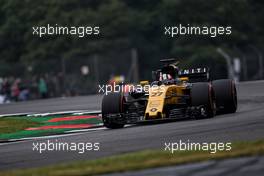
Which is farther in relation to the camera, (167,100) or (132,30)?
(132,30)

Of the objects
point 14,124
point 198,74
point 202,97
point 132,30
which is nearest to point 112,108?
point 202,97

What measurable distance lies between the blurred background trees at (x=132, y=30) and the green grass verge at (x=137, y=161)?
3556 cm

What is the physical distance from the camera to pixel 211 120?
1694 cm

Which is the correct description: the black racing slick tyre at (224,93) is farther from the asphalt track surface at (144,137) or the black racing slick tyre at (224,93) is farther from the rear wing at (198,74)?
the rear wing at (198,74)

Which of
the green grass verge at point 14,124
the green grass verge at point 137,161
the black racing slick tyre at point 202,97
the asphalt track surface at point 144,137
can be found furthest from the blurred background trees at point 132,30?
the green grass verge at point 137,161

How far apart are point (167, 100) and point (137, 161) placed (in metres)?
6.43

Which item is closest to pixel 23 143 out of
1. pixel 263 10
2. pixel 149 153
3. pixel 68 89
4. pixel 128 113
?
pixel 128 113

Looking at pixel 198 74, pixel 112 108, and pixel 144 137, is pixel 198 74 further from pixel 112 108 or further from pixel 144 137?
pixel 144 137

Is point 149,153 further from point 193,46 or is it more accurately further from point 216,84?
point 193,46

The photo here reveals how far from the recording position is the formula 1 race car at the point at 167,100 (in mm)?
17266

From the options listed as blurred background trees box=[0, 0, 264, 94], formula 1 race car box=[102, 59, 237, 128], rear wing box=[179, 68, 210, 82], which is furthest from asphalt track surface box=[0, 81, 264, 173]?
blurred background trees box=[0, 0, 264, 94]

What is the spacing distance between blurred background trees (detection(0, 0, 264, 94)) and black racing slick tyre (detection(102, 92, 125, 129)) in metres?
29.4

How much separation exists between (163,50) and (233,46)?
326 inches

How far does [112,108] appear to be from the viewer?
696 inches
